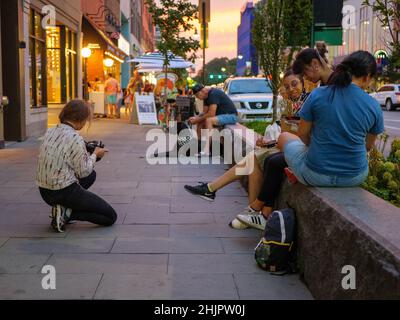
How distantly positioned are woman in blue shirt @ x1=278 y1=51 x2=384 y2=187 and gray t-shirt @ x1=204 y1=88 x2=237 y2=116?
711 centimetres

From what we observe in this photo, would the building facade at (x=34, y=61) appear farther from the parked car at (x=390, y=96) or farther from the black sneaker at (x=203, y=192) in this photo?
the parked car at (x=390, y=96)

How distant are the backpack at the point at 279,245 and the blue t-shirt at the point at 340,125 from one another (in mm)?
453

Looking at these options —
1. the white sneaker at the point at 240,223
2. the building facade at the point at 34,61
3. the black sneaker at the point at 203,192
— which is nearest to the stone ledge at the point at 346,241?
the white sneaker at the point at 240,223

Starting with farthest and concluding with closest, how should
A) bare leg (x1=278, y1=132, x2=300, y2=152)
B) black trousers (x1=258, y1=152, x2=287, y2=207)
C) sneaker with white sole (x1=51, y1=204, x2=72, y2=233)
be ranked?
sneaker with white sole (x1=51, y1=204, x2=72, y2=233)
black trousers (x1=258, y1=152, x2=287, y2=207)
bare leg (x1=278, y1=132, x2=300, y2=152)

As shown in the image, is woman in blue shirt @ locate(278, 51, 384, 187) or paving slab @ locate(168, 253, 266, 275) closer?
Answer: woman in blue shirt @ locate(278, 51, 384, 187)

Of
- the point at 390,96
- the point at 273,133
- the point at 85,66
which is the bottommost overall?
the point at 273,133

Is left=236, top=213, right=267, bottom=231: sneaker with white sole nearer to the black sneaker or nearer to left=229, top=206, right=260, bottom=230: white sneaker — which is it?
left=229, top=206, right=260, bottom=230: white sneaker

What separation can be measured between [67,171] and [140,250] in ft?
3.64

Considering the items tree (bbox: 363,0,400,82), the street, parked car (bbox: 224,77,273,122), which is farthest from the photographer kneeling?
parked car (bbox: 224,77,273,122)

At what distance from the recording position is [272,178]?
17.5 feet

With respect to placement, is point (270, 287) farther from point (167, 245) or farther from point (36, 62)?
point (36, 62)

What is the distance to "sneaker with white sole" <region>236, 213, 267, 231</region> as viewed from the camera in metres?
5.41

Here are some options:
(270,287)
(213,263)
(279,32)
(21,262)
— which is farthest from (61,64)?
(270,287)
